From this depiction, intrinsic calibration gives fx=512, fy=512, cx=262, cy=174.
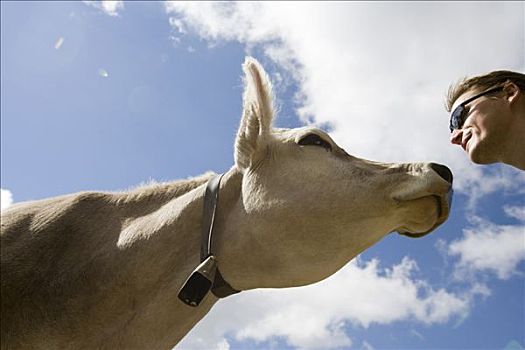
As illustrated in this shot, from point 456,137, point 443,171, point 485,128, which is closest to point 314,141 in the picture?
point 443,171

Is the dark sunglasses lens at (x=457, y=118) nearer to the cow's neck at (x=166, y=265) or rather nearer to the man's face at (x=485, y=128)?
the man's face at (x=485, y=128)

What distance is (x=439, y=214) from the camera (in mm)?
4512

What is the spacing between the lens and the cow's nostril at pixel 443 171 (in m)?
4.45

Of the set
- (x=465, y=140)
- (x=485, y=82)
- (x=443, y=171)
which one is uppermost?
(x=485, y=82)

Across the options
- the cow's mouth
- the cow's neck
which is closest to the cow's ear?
the cow's neck

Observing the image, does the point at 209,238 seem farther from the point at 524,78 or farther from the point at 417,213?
the point at 524,78

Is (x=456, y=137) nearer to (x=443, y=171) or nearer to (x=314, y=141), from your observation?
(x=443, y=171)

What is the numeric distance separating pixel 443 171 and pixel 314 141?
1.19m

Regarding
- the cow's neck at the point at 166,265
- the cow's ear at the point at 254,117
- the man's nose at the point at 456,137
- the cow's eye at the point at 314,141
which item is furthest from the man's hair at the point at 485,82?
the cow's neck at the point at 166,265

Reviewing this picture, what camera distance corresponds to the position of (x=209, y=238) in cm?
438

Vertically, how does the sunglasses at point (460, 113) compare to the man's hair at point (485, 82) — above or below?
below

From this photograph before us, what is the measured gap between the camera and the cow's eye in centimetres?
484

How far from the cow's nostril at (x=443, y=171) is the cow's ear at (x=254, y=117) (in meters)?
1.54

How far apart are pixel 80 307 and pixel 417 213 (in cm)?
292
